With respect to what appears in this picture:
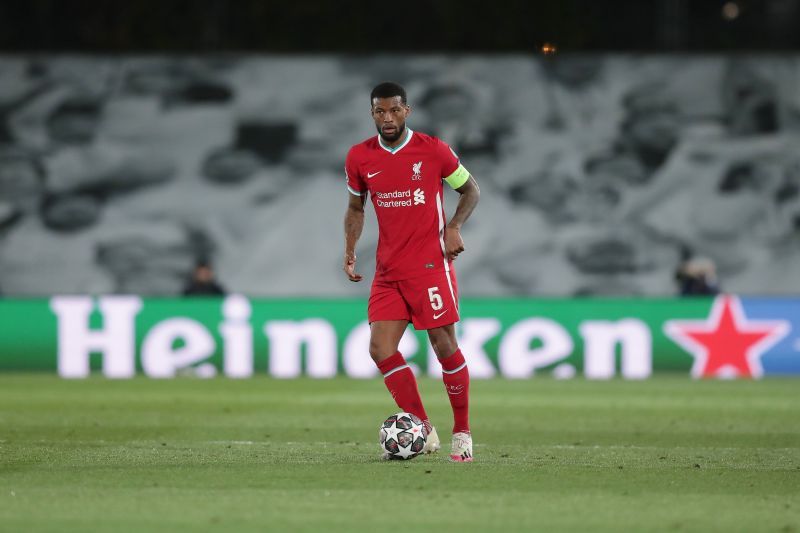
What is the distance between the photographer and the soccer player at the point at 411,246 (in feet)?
27.1

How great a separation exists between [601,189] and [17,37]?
9737 millimetres

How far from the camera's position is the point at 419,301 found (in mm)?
8266

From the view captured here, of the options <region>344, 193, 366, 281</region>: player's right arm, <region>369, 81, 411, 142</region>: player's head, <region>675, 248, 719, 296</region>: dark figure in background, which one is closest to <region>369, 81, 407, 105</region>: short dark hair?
<region>369, 81, 411, 142</region>: player's head

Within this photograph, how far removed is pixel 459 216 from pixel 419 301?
0.52 meters

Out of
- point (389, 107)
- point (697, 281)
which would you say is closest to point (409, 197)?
point (389, 107)

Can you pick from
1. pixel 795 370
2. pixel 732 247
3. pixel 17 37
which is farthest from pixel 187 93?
pixel 795 370

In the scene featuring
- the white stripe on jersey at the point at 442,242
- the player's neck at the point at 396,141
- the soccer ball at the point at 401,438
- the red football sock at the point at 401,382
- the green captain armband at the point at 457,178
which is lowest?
the soccer ball at the point at 401,438

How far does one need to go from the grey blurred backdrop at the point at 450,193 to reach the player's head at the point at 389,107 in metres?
15.7

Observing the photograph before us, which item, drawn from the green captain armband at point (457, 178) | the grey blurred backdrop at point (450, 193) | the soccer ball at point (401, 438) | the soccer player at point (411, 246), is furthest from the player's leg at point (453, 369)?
the grey blurred backdrop at point (450, 193)

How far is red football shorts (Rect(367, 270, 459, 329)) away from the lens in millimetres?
8250

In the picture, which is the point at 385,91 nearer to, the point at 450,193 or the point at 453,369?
the point at 453,369

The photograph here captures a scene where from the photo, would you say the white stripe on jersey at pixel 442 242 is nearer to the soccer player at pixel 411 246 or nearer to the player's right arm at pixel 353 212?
the soccer player at pixel 411 246

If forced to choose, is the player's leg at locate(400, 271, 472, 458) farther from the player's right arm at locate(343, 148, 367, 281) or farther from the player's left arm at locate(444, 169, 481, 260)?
the player's right arm at locate(343, 148, 367, 281)

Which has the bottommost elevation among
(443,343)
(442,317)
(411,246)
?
(443,343)
